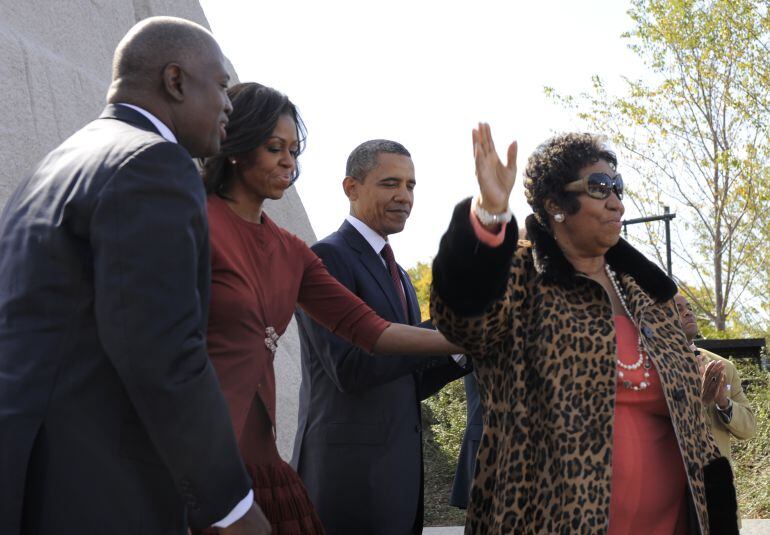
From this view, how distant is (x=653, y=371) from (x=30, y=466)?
6.30 ft

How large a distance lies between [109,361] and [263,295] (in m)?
1.04

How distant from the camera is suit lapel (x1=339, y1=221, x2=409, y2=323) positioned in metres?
4.02

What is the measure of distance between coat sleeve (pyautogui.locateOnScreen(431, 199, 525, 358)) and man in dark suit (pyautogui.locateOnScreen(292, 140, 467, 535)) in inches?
31.5

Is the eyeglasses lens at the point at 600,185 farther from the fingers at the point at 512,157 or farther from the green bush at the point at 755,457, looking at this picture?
the green bush at the point at 755,457

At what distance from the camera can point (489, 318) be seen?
2908mm

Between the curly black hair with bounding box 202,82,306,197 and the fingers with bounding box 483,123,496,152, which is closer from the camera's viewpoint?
the fingers with bounding box 483,123,496,152

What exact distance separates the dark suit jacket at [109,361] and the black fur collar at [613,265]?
1.36m

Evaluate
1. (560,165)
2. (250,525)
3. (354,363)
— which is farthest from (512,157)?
(354,363)

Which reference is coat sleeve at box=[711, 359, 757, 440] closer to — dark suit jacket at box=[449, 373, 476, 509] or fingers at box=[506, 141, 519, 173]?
dark suit jacket at box=[449, 373, 476, 509]

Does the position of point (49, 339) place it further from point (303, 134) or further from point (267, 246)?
point (303, 134)

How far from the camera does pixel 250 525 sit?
7.11 ft

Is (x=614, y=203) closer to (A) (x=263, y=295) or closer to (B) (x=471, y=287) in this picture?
(B) (x=471, y=287)

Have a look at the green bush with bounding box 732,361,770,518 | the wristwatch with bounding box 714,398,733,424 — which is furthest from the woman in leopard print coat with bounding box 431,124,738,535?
the green bush with bounding box 732,361,770,518

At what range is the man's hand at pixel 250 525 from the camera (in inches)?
84.4
